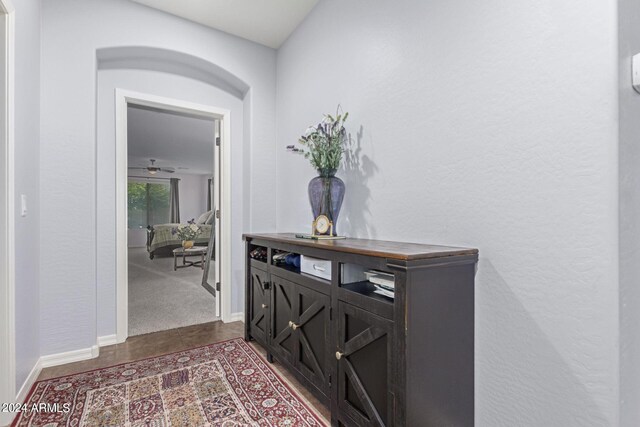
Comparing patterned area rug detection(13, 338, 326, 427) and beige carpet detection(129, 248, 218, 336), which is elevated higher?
beige carpet detection(129, 248, 218, 336)

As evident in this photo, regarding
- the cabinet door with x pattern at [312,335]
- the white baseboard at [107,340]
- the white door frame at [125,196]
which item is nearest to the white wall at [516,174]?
the cabinet door with x pattern at [312,335]

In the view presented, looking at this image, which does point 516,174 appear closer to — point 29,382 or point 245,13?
point 245,13

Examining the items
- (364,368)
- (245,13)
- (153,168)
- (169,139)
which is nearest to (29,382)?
(364,368)

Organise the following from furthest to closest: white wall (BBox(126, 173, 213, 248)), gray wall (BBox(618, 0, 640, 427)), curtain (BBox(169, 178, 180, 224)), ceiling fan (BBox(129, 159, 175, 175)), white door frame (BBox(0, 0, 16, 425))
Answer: white wall (BBox(126, 173, 213, 248))
curtain (BBox(169, 178, 180, 224))
ceiling fan (BBox(129, 159, 175, 175))
white door frame (BBox(0, 0, 16, 425))
gray wall (BBox(618, 0, 640, 427))

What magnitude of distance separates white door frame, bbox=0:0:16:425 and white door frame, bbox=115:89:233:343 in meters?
1.05

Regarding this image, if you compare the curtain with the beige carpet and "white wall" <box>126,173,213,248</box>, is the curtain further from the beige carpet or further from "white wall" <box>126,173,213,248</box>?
the beige carpet

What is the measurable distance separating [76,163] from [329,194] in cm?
195

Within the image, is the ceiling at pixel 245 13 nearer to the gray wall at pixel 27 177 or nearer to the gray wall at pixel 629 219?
the gray wall at pixel 27 177

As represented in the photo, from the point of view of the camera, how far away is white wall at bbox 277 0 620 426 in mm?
1031

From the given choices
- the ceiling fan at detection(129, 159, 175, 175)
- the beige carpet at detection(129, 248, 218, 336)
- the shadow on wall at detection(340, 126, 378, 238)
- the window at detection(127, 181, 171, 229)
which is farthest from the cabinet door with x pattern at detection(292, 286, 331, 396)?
the window at detection(127, 181, 171, 229)

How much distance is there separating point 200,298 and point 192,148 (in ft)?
13.6

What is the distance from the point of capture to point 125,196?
2697 mm

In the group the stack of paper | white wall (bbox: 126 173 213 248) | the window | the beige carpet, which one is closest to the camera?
the stack of paper

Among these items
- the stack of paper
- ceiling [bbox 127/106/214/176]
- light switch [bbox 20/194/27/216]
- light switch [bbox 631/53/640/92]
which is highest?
ceiling [bbox 127/106/214/176]
